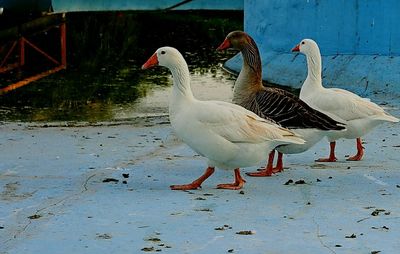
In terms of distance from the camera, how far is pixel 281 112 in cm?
768

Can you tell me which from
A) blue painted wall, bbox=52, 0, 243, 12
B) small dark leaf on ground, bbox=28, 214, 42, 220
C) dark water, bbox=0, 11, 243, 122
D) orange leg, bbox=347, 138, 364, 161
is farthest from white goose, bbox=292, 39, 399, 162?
blue painted wall, bbox=52, 0, 243, 12

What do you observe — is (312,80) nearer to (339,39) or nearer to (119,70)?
(339,39)

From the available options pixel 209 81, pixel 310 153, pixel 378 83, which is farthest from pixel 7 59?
pixel 310 153

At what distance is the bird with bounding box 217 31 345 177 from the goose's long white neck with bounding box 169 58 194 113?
902 millimetres

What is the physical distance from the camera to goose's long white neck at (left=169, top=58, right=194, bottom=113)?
23.0ft

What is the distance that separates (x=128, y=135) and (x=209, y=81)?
6185mm

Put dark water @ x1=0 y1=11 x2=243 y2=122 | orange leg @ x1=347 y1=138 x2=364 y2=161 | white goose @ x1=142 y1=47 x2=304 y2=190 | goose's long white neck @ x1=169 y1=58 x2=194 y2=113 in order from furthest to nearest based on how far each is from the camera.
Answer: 1. dark water @ x1=0 y1=11 x2=243 y2=122
2. orange leg @ x1=347 y1=138 x2=364 y2=161
3. goose's long white neck @ x1=169 y1=58 x2=194 y2=113
4. white goose @ x1=142 y1=47 x2=304 y2=190

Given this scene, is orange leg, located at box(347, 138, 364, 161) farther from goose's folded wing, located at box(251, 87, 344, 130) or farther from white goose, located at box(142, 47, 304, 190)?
white goose, located at box(142, 47, 304, 190)

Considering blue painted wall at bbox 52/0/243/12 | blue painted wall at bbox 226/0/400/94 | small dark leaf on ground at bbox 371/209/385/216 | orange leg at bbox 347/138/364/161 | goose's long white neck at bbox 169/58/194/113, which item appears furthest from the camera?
blue painted wall at bbox 52/0/243/12

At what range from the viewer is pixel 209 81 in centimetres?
1617

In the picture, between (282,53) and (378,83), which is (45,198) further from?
(282,53)

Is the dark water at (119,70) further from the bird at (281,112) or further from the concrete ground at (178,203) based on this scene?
the bird at (281,112)

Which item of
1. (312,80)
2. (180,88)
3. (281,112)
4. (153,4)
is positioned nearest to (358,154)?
(312,80)

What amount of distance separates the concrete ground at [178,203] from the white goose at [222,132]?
275 millimetres
